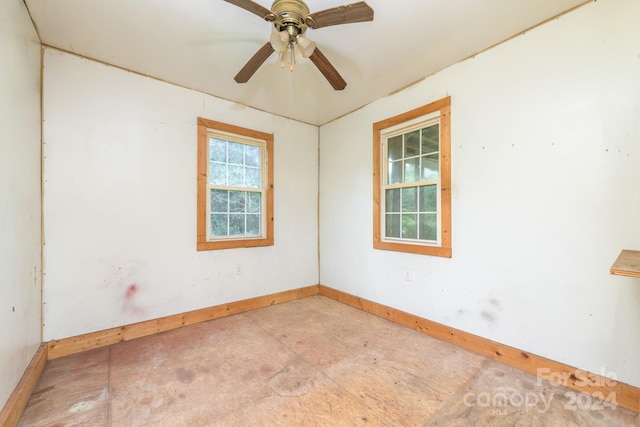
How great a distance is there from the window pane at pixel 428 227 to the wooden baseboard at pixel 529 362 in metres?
0.87

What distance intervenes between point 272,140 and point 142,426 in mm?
3118

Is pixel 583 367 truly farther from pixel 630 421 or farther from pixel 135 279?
pixel 135 279

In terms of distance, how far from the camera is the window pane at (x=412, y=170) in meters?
2.84

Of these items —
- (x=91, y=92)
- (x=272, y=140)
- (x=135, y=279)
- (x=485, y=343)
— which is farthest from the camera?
(x=272, y=140)

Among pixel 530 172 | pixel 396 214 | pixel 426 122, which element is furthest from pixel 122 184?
pixel 530 172

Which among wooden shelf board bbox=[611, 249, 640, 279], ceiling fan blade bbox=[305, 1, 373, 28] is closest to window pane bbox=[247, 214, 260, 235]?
ceiling fan blade bbox=[305, 1, 373, 28]

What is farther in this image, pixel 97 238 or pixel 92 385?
pixel 97 238

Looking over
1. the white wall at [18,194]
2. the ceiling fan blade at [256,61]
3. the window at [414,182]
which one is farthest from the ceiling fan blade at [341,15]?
the white wall at [18,194]

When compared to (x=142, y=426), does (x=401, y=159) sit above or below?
above

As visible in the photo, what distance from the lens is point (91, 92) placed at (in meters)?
2.38

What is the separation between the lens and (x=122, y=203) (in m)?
2.51

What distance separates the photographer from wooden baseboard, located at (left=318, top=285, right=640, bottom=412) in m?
1.63

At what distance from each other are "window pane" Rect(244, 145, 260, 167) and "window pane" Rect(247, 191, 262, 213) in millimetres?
403

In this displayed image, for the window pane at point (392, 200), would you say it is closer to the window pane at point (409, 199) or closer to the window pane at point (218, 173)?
the window pane at point (409, 199)
